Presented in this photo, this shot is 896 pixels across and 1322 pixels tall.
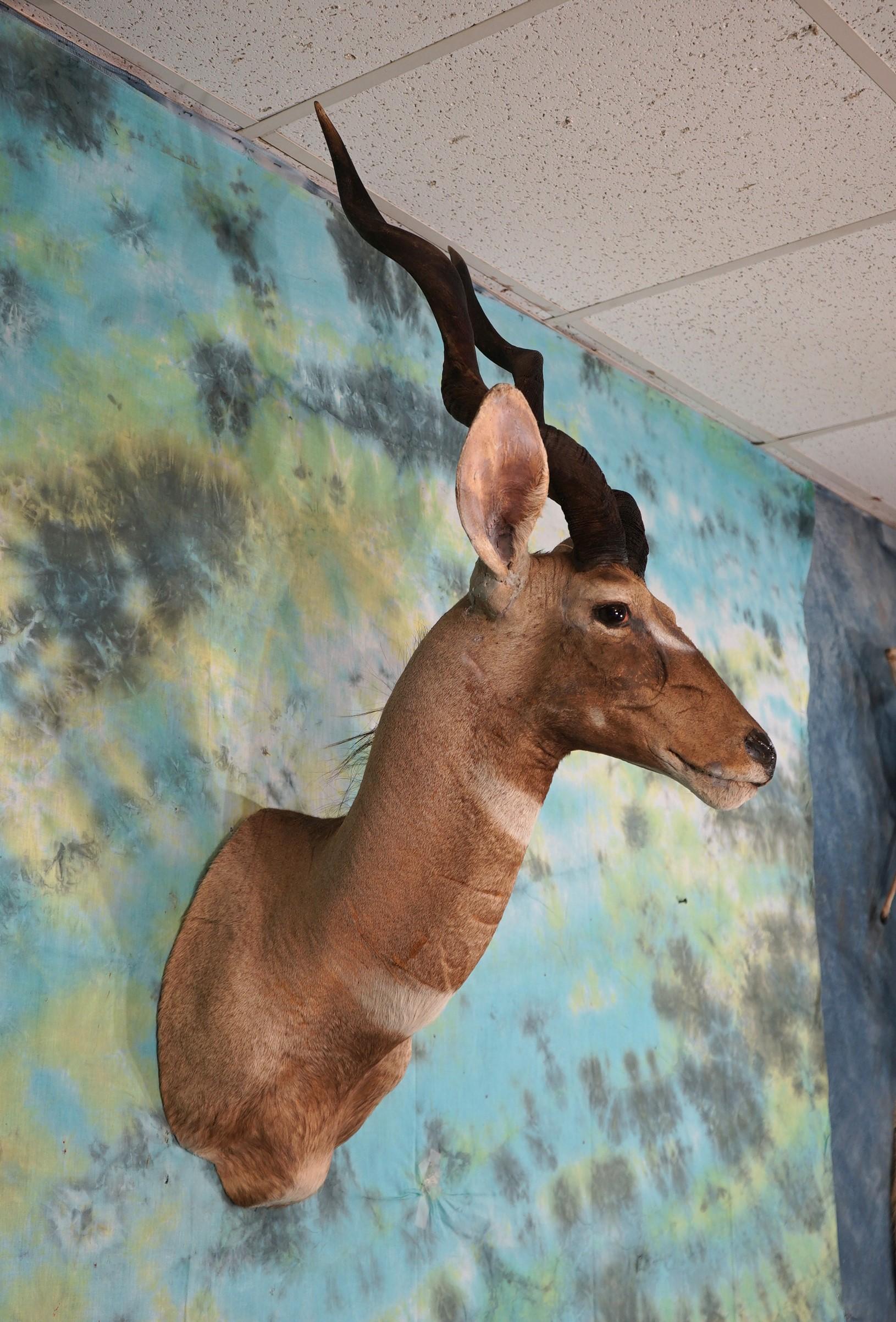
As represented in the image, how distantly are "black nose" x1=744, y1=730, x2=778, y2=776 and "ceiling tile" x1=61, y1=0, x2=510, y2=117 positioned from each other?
95 cm

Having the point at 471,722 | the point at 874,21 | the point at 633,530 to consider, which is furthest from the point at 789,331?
the point at 471,722

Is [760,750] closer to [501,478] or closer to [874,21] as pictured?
[501,478]

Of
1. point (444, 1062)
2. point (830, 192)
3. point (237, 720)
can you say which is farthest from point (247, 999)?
point (830, 192)

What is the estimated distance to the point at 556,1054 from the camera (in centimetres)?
207

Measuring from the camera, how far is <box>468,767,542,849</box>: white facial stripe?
1.38m

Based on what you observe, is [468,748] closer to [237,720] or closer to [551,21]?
[237,720]

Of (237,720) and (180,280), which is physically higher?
(180,280)

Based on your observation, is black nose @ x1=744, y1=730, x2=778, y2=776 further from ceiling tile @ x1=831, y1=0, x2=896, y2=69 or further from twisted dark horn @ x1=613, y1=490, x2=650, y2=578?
ceiling tile @ x1=831, y1=0, x2=896, y2=69

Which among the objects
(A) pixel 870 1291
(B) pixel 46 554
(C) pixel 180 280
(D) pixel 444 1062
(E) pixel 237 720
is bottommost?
(A) pixel 870 1291

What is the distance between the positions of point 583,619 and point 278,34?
873mm

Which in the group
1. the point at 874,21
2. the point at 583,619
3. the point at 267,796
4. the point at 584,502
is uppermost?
the point at 874,21

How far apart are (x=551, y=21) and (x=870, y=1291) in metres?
2.71

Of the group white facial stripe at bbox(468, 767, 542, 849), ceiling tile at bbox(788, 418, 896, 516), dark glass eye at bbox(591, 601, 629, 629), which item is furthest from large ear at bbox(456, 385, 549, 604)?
ceiling tile at bbox(788, 418, 896, 516)

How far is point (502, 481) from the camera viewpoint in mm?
1346
